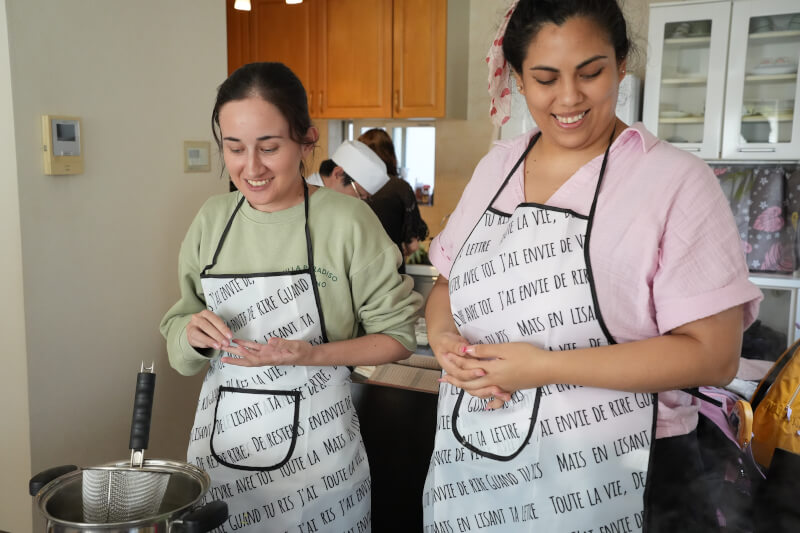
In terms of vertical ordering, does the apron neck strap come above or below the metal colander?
above

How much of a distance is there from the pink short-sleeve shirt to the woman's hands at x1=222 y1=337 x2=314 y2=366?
0.45 meters

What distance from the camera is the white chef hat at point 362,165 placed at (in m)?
3.18

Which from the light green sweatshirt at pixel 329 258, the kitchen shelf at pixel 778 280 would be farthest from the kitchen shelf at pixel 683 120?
the light green sweatshirt at pixel 329 258

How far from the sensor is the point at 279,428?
3.68 ft

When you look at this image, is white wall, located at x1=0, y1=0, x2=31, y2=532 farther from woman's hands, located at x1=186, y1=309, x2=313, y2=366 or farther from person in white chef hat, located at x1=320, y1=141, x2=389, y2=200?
person in white chef hat, located at x1=320, y1=141, x2=389, y2=200

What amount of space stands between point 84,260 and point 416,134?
301cm

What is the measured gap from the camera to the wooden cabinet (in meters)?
4.07

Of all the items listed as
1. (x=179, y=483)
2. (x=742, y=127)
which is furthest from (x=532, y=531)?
(x=742, y=127)

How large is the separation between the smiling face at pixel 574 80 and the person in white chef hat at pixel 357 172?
226cm

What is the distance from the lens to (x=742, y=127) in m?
3.29

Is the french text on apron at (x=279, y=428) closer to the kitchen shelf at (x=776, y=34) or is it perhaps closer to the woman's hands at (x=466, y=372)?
the woman's hands at (x=466, y=372)

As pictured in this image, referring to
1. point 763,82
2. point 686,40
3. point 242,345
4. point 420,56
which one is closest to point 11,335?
point 242,345

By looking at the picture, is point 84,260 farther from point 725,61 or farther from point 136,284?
point 725,61

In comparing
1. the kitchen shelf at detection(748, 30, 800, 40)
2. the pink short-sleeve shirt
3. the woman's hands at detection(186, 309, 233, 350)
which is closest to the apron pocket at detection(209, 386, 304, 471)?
the woman's hands at detection(186, 309, 233, 350)
